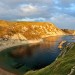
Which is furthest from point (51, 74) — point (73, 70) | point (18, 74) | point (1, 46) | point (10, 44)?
point (10, 44)

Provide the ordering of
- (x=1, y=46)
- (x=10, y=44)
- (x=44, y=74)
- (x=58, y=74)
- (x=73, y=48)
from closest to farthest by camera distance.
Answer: (x=58, y=74)
(x=44, y=74)
(x=73, y=48)
(x=1, y=46)
(x=10, y=44)

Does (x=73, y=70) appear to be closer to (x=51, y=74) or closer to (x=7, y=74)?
(x=51, y=74)

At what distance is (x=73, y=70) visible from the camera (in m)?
29.1

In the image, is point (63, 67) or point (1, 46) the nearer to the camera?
point (63, 67)

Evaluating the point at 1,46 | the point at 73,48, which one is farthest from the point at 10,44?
the point at 73,48

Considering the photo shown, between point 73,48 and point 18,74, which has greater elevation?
point 73,48

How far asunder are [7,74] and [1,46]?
100205mm

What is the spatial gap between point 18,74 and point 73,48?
36.8 m

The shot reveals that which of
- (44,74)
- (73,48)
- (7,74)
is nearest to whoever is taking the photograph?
(44,74)

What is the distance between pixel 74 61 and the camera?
33.9m

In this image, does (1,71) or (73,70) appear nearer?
(73,70)

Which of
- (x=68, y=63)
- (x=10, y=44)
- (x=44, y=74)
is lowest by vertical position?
(x=10, y=44)

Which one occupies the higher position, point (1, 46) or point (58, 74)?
point (58, 74)

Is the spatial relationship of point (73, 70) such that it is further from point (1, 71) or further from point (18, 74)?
point (1, 71)
